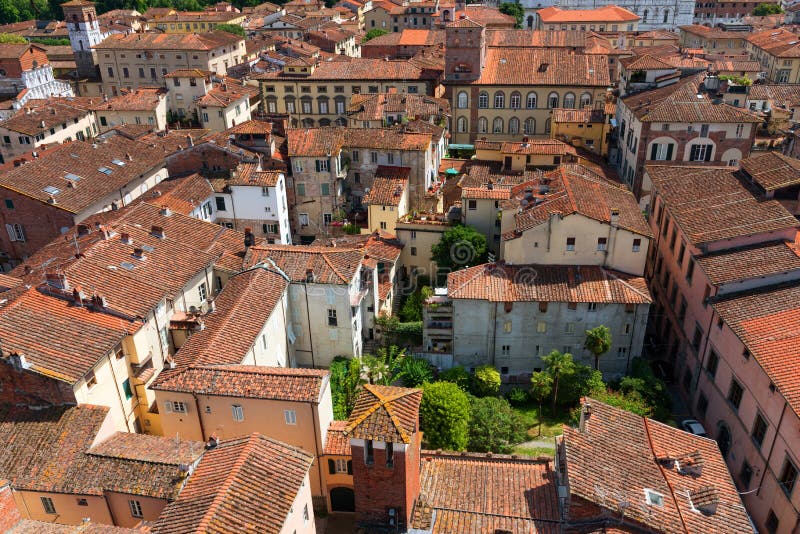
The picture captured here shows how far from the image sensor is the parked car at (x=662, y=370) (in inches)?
1921

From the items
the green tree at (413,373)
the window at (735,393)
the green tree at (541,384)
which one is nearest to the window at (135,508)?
the green tree at (413,373)

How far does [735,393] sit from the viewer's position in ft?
128

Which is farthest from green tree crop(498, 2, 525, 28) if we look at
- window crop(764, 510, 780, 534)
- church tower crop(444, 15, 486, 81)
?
window crop(764, 510, 780, 534)

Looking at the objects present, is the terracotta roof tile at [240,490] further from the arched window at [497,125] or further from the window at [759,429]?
the arched window at [497,125]

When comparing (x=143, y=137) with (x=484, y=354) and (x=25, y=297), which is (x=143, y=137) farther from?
(x=484, y=354)

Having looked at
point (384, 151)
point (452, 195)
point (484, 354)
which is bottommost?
point (484, 354)

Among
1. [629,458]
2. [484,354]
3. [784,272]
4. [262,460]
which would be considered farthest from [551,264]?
[262,460]

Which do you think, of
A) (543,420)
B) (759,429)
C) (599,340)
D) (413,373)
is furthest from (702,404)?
(413,373)

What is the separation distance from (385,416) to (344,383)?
17685 millimetres

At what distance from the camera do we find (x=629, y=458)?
95.3 feet

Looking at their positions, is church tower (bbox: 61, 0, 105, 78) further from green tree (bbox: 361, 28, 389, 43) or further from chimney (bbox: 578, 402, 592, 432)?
Answer: chimney (bbox: 578, 402, 592, 432)

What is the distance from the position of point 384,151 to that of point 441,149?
11.4 meters

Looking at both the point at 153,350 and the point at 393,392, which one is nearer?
the point at 393,392

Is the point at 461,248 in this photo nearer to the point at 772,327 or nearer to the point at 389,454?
the point at 772,327
